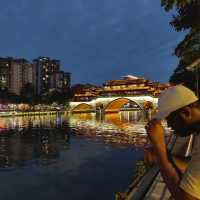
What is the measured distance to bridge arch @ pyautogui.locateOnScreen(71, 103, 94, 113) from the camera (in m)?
138

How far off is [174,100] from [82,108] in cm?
14626

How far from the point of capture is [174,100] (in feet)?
8.18

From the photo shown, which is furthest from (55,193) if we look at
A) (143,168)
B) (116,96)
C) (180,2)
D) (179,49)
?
(116,96)

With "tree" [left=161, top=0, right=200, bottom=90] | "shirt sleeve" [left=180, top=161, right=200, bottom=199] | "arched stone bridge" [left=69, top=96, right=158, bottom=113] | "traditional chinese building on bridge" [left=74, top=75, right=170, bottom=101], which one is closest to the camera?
"shirt sleeve" [left=180, top=161, right=200, bottom=199]

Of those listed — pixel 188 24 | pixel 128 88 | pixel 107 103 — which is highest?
pixel 128 88

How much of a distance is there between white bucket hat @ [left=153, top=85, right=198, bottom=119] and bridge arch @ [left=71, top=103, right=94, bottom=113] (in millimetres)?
134643

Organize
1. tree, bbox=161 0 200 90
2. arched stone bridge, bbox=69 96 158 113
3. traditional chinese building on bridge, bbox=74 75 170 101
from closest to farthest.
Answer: tree, bbox=161 0 200 90 < arched stone bridge, bbox=69 96 158 113 < traditional chinese building on bridge, bbox=74 75 170 101

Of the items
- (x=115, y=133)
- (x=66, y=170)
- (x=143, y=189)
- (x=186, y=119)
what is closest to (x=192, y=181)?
(x=186, y=119)

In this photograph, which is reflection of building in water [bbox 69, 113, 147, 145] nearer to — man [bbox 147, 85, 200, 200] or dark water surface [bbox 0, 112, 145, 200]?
dark water surface [bbox 0, 112, 145, 200]

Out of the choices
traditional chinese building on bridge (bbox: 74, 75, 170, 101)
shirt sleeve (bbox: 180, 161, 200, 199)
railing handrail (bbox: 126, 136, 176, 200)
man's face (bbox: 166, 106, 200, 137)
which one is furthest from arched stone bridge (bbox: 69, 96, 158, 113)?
shirt sleeve (bbox: 180, 161, 200, 199)

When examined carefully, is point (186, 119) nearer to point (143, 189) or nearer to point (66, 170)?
point (143, 189)

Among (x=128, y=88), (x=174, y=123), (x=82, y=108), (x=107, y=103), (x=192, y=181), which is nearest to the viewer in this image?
(x=192, y=181)

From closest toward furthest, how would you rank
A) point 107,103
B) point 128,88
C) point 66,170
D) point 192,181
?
point 192,181
point 66,170
point 107,103
point 128,88

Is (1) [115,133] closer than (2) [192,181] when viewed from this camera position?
No
